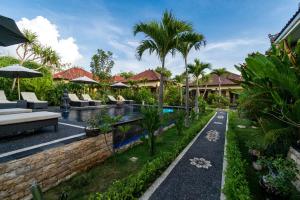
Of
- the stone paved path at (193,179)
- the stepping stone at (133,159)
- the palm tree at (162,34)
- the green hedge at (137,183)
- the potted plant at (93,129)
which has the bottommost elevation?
the stone paved path at (193,179)

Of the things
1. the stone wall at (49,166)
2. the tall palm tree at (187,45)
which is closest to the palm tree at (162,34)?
the tall palm tree at (187,45)

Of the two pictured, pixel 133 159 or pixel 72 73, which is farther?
pixel 72 73

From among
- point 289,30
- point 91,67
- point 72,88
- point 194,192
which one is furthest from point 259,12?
point 91,67

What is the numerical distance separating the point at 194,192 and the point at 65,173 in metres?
3.23

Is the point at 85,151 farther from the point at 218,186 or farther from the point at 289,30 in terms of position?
the point at 289,30

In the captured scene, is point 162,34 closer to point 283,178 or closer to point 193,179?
point 193,179

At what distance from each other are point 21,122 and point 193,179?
533 centimetres

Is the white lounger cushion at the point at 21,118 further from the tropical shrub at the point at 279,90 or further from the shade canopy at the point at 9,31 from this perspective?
the tropical shrub at the point at 279,90

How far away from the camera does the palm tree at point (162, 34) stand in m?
8.50

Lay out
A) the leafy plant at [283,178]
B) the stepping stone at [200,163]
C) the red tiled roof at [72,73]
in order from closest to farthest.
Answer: the leafy plant at [283,178]
the stepping stone at [200,163]
the red tiled roof at [72,73]

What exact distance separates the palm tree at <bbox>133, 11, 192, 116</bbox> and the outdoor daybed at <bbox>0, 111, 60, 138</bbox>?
4791 millimetres

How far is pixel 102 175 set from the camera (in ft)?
15.7

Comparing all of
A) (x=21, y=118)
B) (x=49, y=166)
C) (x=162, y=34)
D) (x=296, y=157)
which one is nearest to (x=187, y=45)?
(x=162, y=34)

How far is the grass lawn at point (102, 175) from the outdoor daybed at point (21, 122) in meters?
2.39
